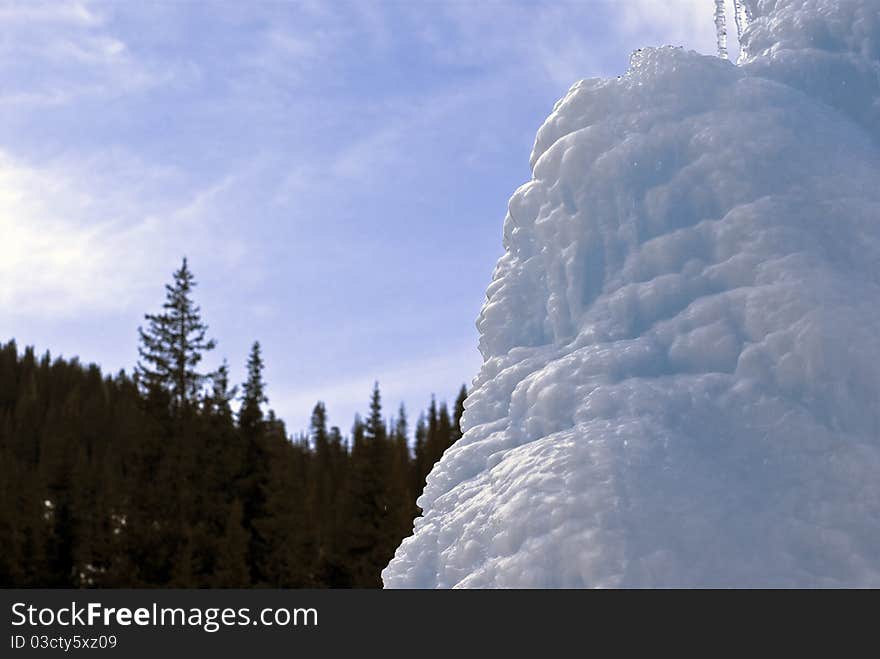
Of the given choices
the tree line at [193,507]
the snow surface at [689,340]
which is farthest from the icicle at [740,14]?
the tree line at [193,507]

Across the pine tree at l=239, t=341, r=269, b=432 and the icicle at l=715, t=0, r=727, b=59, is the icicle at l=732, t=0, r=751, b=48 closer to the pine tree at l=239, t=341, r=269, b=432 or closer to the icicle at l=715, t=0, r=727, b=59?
the icicle at l=715, t=0, r=727, b=59

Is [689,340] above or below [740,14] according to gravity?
below

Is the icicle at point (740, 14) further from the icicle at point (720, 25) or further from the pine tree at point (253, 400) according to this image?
the pine tree at point (253, 400)

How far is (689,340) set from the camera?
7.56 meters

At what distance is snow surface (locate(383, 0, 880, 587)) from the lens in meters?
6.53

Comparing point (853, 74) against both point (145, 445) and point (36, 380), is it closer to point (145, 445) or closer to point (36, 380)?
point (145, 445)

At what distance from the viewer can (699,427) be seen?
23.0ft

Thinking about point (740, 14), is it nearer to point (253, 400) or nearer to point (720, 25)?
point (720, 25)

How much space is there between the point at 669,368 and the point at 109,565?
4607cm

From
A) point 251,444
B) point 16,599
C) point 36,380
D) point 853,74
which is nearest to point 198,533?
point 251,444

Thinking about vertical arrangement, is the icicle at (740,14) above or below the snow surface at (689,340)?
above

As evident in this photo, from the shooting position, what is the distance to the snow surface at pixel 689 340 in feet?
21.4

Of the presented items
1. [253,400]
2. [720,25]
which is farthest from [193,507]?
[720,25]

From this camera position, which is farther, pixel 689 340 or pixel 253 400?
pixel 253 400
